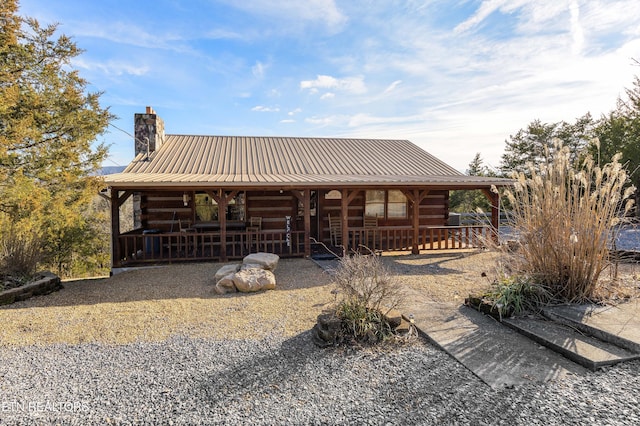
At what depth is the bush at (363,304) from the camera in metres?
4.02

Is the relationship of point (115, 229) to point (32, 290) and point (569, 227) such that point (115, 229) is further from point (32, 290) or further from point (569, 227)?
point (569, 227)

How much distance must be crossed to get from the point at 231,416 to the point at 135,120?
39.4 ft

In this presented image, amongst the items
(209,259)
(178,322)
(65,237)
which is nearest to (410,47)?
(209,259)

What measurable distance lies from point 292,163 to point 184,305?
311 inches

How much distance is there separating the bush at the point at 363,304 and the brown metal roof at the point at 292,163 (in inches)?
189

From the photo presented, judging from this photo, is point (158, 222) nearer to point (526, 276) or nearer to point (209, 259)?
point (209, 259)

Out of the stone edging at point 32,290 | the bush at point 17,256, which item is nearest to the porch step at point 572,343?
the stone edging at point 32,290

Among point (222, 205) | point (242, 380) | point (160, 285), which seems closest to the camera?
point (242, 380)

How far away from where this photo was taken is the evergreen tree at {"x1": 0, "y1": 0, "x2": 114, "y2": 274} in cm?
704

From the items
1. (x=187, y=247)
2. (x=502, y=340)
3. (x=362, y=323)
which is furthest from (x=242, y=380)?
(x=187, y=247)

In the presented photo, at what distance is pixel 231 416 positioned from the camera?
2.62 meters

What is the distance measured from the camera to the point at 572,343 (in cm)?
357

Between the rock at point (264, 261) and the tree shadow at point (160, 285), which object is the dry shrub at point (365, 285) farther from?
the rock at point (264, 261)

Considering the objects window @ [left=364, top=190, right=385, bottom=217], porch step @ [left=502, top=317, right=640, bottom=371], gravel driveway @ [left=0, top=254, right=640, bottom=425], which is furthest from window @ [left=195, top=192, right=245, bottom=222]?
porch step @ [left=502, top=317, right=640, bottom=371]
